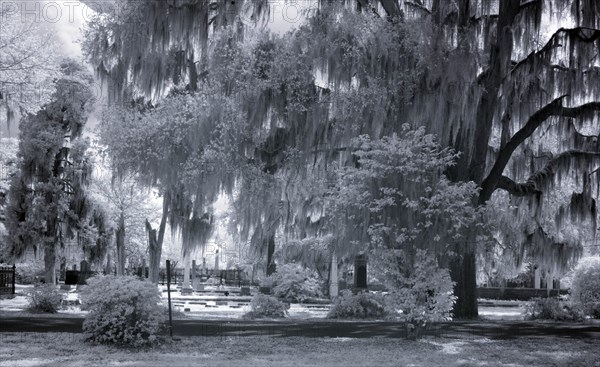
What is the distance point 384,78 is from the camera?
16.4 meters

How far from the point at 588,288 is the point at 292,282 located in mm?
10483

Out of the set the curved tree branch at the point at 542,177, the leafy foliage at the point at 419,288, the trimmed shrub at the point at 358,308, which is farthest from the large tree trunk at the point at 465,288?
the leafy foliage at the point at 419,288

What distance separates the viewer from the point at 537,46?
62.1 feet

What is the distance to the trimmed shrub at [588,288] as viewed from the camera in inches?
880

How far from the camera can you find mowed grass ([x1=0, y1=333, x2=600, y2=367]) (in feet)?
34.3

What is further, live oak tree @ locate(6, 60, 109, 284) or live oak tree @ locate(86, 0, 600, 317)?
live oak tree @ locate(6, 60, 109, 284)

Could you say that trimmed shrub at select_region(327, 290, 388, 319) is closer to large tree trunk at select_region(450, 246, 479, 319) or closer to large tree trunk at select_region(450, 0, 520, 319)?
large tree trunk at select_region(450, 246, 479, 319)

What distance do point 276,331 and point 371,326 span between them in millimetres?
2667

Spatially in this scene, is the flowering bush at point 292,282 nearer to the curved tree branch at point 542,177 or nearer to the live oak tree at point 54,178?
the curved tree branch at point 542,177

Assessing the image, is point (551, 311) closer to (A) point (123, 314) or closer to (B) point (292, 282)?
(B) point (292, 282)

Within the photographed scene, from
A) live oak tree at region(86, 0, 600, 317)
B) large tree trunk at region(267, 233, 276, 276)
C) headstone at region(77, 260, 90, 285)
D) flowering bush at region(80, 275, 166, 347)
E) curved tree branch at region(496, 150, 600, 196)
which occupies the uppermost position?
live oak tree at region(86, 0, 600, 317)

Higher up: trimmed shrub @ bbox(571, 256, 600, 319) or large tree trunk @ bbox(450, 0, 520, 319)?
large tree trunk @ bbox(450, 0, 520, 319)

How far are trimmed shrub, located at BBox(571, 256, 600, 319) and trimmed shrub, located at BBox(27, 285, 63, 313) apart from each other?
16.1m

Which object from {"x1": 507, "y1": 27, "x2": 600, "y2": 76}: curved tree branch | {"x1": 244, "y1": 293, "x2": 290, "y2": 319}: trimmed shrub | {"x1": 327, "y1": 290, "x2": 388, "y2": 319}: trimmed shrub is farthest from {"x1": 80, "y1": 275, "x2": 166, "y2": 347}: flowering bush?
{"x1": 507, "y1": 27, "x2": 600, "y2": 76}: curved tree branch
